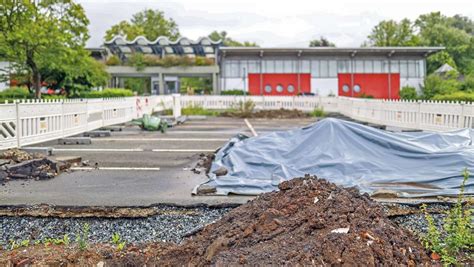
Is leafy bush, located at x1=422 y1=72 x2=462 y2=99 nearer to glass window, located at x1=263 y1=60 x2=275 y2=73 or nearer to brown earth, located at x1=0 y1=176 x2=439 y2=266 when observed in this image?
glass window, located at x1=263 y1=60 x2=275 y2=73

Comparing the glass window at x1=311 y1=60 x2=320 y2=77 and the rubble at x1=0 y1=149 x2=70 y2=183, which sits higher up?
the glass window at x1=311 y1=60 x2=320 y2=77

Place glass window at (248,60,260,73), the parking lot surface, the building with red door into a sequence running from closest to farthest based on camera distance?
1. the parking lot surface
2. the building with red door
3. glass window at (248,60,260,73)

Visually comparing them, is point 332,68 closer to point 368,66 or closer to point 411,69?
point 368,66

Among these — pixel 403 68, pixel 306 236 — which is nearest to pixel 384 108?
pixel 306 236

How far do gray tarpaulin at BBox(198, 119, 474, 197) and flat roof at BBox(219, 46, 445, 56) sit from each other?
3492 cm

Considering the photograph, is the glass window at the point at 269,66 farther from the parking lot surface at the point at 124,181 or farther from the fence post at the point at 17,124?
the fence post at the point at 17,124

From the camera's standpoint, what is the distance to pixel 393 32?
61.8 metres

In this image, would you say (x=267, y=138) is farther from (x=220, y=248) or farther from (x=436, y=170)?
(x=220, y=248)

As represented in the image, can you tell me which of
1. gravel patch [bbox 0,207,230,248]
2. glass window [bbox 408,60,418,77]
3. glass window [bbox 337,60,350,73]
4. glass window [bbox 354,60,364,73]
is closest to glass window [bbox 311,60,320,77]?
glass window [bbox 337,60,350,73]

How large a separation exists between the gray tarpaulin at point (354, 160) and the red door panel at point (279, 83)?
35736 millimetres

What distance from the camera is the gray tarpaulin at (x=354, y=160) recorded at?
6.08m

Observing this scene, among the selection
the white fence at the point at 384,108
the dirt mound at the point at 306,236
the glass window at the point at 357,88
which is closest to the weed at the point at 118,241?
the dirt mound at the point at 306,236

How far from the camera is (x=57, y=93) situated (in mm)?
27656

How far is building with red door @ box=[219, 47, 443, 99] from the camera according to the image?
1724 inches
